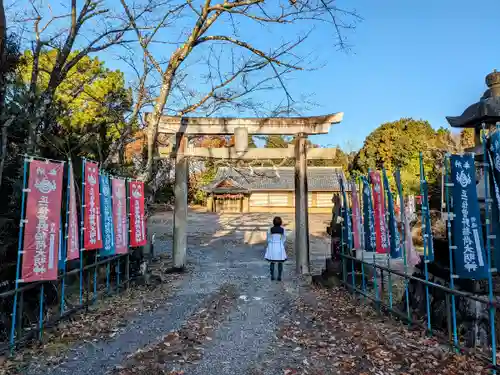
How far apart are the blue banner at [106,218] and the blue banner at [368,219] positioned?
16.3ft

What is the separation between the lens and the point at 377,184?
272 inches

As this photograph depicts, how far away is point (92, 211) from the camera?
682cm

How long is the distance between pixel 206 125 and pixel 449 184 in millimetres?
8281

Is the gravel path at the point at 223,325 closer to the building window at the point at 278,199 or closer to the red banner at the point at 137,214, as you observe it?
the red banner at the point at 137,214

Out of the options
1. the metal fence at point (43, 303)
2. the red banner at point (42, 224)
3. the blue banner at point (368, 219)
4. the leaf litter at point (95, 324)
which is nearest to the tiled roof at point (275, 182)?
the leaf litter at point (95, 324)

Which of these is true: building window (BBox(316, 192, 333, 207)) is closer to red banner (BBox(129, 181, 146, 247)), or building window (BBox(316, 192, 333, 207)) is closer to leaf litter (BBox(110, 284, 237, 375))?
red banner (BBox(129, 181, 146, 247))

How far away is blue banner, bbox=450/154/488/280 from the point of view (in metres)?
4.27

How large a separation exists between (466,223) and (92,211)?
5774mm

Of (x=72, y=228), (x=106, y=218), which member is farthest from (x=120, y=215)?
(x=72, y=228)

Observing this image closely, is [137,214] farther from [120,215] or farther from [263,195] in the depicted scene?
[263,195]

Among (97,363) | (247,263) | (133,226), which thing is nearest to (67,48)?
(133,226)

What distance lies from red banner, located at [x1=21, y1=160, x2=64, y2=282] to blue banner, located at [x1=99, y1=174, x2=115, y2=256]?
208 cm

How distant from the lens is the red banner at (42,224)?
479 cm

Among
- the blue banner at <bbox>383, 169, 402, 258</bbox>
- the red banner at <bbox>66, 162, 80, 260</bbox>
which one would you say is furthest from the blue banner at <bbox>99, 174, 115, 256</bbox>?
the blue banner at <bbox>383, 169, 402, 258</bbox>
